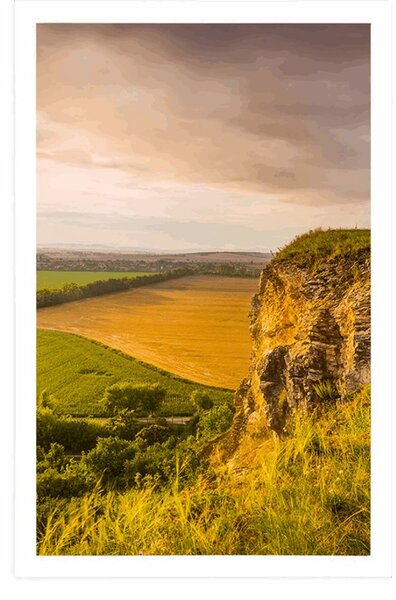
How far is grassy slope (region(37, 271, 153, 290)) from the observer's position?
2.83m

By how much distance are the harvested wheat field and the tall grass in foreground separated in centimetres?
51

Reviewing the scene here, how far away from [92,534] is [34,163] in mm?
1870

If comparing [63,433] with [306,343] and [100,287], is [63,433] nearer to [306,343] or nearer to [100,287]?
[100,287]

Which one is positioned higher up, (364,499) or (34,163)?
(34,163)

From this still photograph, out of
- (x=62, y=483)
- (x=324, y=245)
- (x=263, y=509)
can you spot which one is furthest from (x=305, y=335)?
(x=62, y=483)

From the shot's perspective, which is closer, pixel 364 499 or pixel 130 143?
pixel 364 499

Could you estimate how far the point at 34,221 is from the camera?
2.78 m

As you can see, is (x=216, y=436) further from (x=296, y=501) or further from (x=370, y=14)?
Result: (x=370, y=14)

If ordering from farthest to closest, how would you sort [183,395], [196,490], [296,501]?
1. [183,395]
2. [196,490]
3. [296,501]

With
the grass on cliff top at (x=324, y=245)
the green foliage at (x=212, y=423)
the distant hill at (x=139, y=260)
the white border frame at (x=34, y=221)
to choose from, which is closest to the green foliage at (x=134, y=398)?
the green foliage at (x=212, y=423)

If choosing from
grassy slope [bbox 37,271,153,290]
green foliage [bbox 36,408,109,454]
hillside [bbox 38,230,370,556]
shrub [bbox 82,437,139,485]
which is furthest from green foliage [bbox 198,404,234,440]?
grassy slope [bbox 37,271,153,290]

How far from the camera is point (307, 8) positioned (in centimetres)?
272
